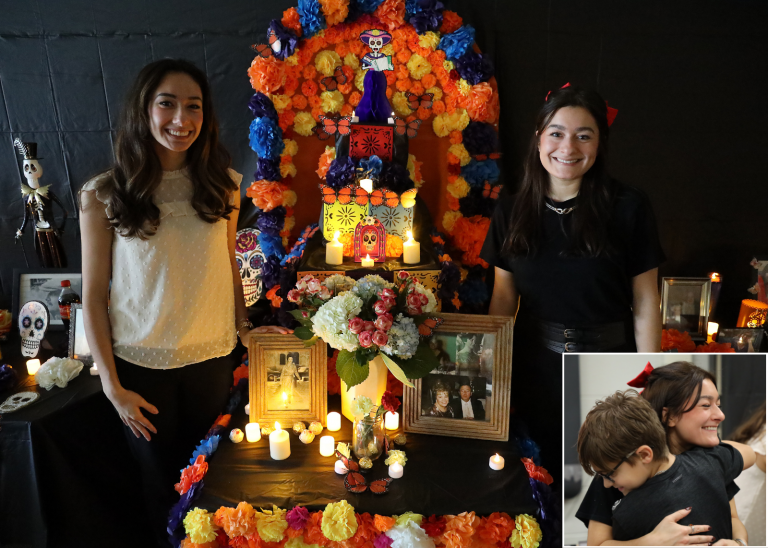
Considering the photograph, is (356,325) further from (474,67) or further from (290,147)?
(474,67)

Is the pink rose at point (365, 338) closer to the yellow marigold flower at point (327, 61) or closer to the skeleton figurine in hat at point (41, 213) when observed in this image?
the yellow marigold flower at point (327, 61)

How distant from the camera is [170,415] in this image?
1.77 m

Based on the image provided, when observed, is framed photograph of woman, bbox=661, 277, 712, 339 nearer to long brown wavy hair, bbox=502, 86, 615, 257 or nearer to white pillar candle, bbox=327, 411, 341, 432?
long brown wavy hair, bbox=502, 86, 615, 257

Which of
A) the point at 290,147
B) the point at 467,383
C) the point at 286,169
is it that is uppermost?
the point at 290,147

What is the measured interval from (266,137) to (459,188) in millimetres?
1132

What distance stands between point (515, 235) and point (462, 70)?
4.48 ft

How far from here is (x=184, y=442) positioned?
1.88 metres

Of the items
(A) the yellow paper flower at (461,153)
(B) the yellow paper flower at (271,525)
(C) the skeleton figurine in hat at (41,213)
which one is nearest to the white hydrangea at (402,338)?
(B) the yellow paper flower at (271,525)

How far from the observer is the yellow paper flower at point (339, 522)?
1.40 meters

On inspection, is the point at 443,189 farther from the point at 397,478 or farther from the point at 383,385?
the point at 397,478

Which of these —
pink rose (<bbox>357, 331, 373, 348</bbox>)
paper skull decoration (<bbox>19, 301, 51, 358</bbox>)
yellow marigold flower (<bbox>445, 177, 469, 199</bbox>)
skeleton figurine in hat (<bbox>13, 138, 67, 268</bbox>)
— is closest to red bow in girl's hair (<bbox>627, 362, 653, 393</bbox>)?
pink rose (<bbox>357, 331, 373, 348</bbox>)

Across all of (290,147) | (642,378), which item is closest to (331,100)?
(290,147)

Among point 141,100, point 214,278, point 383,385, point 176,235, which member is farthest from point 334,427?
point 141,100

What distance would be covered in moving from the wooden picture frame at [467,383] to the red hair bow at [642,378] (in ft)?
2.35
